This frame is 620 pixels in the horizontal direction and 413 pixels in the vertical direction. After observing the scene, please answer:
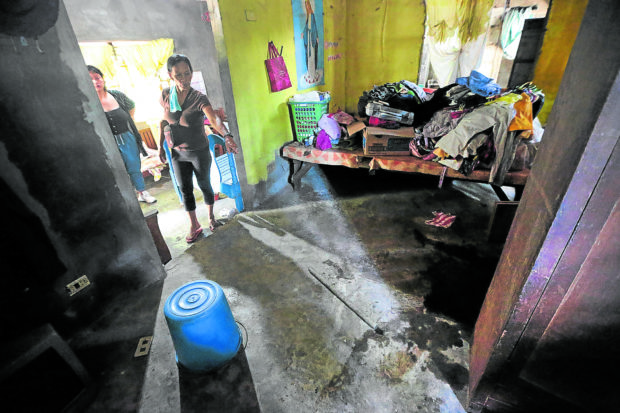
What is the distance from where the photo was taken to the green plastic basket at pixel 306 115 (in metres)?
4.36

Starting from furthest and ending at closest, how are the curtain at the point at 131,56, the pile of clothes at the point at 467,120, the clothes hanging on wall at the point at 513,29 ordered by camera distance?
the clothes hanging on wall at the point at 513,29 → the curtain at the point at 131,56 → the pile of clothes at the point at 467,120

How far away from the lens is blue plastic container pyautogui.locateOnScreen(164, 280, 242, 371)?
1.87 meters

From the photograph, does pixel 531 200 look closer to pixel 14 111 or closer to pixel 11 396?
pixel 11 396

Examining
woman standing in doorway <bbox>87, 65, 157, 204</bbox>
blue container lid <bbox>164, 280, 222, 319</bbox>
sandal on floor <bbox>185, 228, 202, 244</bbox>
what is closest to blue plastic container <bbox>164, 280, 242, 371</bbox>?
blue container lid <bbox>164, 280, 222, 319</bbox>

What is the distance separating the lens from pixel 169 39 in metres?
4.37

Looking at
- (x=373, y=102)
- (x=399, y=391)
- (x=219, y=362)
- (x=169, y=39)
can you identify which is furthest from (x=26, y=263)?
(x=373, y=102)

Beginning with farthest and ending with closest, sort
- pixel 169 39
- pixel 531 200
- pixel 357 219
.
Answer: pixel 169 39 → pixel 357 219 → pixel 531 200

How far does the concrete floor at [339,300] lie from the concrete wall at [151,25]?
228 cm

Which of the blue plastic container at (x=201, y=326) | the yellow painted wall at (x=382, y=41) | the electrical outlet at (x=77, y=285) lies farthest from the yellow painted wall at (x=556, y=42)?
the electrical outlet at (x=77, y=285)

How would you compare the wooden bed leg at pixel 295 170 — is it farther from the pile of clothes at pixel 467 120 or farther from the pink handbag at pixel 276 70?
the pile of clothes at pixel 467 120

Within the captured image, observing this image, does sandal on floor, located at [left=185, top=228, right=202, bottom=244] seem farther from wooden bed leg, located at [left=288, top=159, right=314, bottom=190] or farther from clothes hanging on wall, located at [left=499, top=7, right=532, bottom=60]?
clothes hanging on wall, located at [left=499, top=7, right=532, bottom=60]

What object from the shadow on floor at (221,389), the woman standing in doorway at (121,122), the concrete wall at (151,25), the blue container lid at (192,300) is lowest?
the shadow on floor at (221,389)

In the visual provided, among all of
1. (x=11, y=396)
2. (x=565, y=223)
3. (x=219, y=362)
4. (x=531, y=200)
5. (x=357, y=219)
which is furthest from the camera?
(x=357, y=219)

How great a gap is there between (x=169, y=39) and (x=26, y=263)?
3.89 meters
